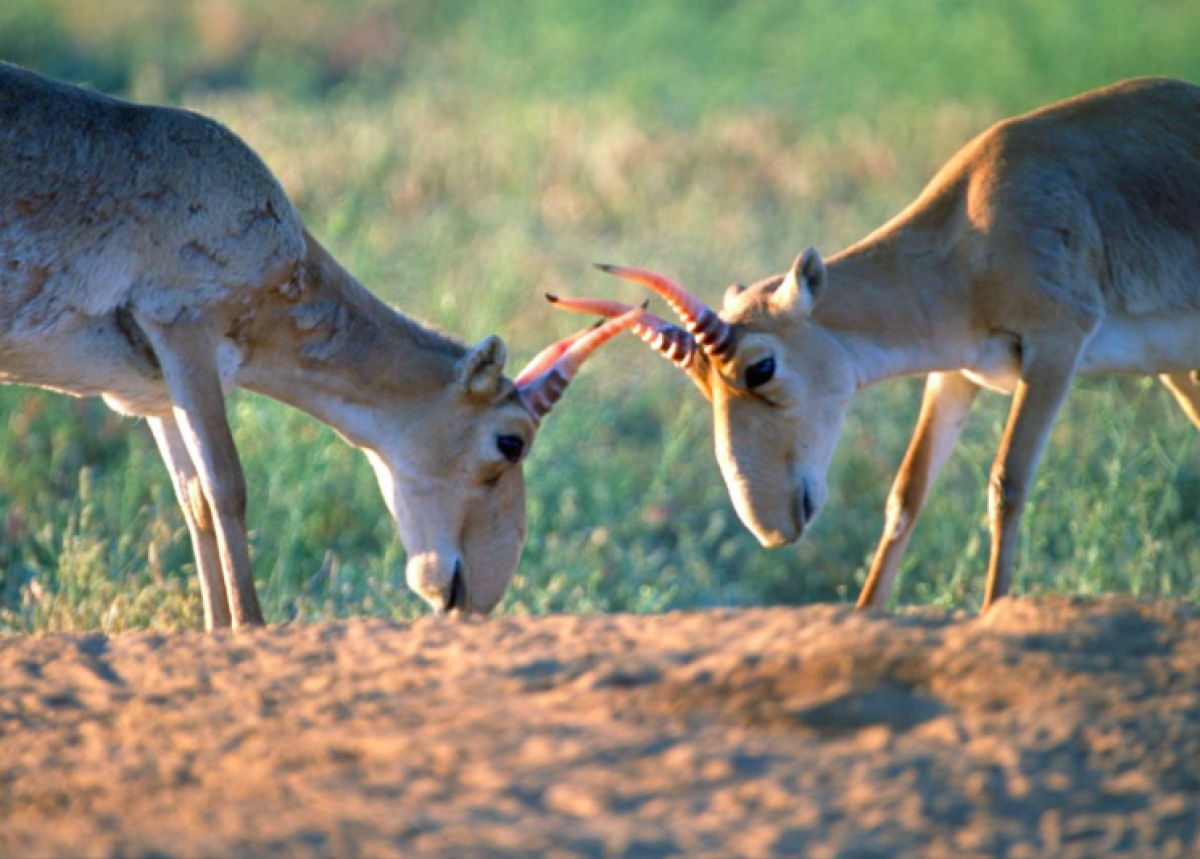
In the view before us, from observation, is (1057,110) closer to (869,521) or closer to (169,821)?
(869,521)

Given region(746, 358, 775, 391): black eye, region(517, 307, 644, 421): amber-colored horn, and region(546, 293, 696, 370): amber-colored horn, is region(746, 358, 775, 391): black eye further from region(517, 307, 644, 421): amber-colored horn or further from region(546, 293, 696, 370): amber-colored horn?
region(517, 307, 644, 421): amber-colored horn

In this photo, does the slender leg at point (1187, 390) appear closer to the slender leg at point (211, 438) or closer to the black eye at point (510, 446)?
the black eye at point (510, 446)

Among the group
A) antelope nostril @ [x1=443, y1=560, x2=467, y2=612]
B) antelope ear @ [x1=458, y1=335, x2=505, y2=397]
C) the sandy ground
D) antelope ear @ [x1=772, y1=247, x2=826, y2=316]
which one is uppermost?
antelope ear @ [x1=772, y1=247, x2=826, y2=316]

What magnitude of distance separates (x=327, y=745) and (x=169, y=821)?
1.38ft

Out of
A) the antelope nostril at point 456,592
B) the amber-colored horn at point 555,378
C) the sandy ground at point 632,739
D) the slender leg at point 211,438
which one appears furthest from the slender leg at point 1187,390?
the slender leg at point 211,438

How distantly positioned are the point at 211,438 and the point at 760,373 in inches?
78.4

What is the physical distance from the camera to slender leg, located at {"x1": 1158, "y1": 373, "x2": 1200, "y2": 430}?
24.5ft

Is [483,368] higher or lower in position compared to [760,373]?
higher

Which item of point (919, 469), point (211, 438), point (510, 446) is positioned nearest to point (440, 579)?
point (510, 446)

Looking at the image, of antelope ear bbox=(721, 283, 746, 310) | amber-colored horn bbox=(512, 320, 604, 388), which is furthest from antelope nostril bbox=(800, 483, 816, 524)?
amber-colored horn bbox=(512, 320, 604, 388)

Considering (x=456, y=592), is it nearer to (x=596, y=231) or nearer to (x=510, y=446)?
(x=510, y=446)

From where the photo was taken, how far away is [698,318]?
626 centimetres

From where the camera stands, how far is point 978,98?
16.2 meters

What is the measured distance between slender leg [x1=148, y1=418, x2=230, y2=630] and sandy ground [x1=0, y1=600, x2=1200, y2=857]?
195 cm
